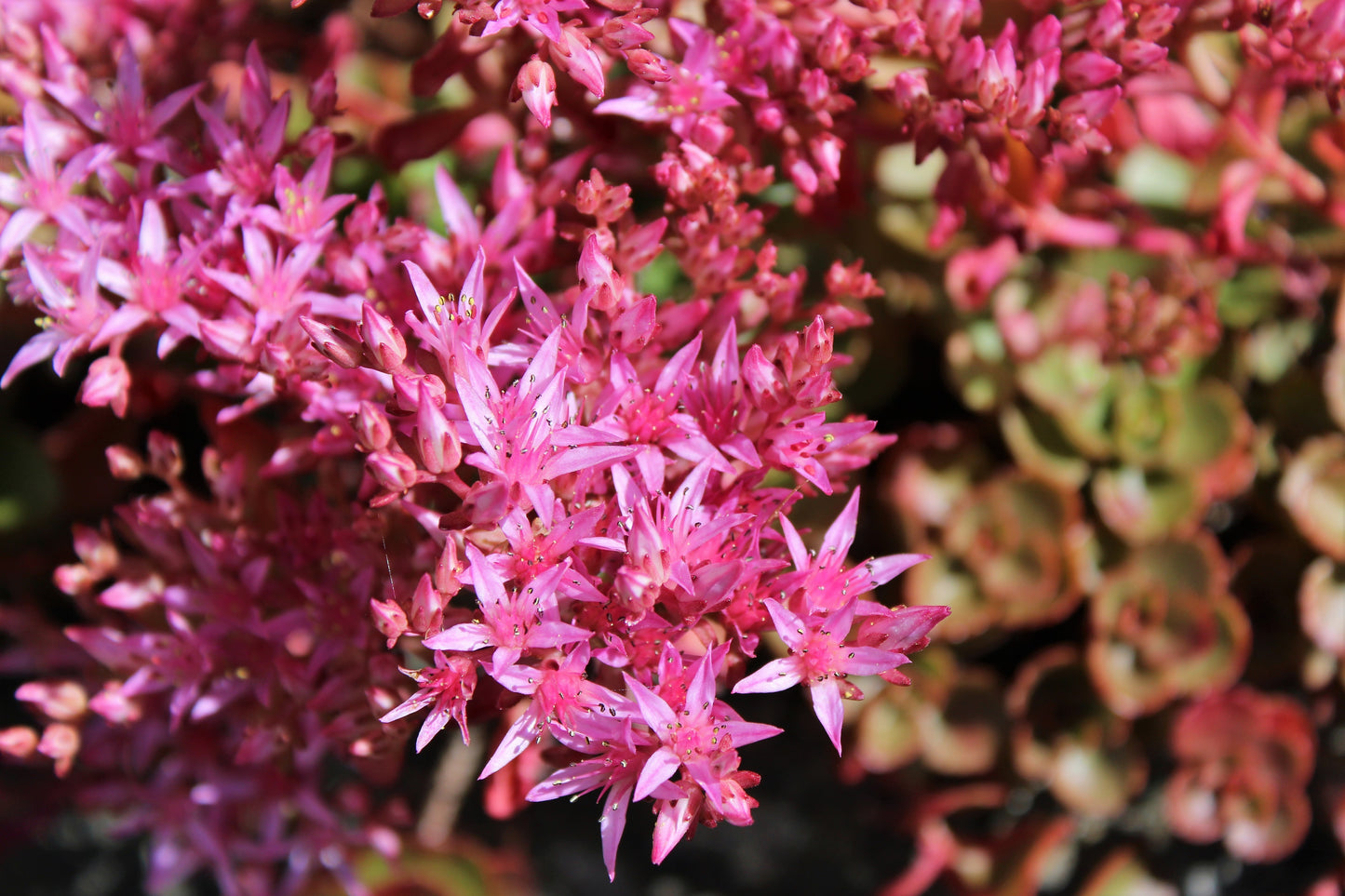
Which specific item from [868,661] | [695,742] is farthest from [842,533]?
[695,742]

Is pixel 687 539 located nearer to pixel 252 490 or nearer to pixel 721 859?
pixel 252 490

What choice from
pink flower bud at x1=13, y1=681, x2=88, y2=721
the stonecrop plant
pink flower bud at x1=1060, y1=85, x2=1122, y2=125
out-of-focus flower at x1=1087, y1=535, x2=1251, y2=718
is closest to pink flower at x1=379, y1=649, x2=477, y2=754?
the stonecrop plant

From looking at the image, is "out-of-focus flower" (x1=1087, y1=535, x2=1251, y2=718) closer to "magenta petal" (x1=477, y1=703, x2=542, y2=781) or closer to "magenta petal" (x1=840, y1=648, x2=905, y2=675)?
"magenta petal" (x1=840, y1=648, x2=905, y2=675)

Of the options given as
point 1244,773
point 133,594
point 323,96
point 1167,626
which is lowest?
point 1244,773

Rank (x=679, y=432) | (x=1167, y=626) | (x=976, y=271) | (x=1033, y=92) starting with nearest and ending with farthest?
(x=679, y=432), (x=1033, y=92), (x=976, y=271), (x=1167, y=626)

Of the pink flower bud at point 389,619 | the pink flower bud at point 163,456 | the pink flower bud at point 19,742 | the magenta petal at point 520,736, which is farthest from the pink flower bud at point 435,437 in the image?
the pink flower bud at point 19,742

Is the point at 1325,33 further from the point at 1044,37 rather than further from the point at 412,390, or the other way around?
the point at 412,390
